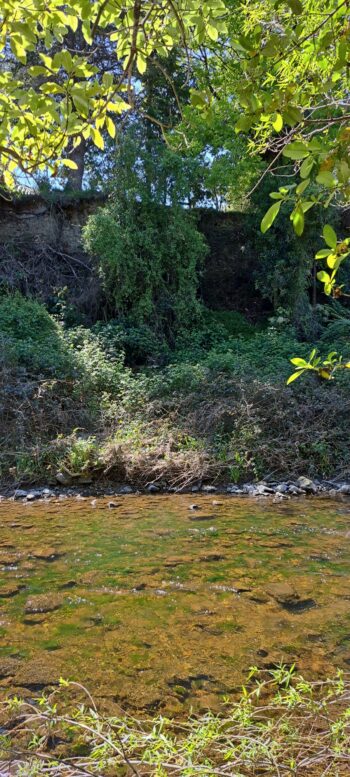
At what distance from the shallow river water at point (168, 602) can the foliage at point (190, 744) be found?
13.5 inches

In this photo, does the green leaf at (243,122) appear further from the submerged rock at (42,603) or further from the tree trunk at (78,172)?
the tree trunk at (78,172)

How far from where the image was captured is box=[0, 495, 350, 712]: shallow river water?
274 cm

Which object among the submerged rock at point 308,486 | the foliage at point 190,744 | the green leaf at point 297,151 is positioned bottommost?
the submerged rock at point 308,486

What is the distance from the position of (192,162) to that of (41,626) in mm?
12505

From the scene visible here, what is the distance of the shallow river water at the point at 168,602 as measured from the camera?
274 centimetres

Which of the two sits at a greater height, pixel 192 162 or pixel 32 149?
pixel 192 162

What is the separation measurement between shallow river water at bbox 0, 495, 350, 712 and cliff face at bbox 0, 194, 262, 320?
908 cm

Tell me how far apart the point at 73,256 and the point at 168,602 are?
1270 cm

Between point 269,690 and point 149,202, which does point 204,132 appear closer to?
point 149,202

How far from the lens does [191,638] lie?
3.13m

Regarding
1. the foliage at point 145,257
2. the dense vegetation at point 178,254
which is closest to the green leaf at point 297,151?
the dense vegetation at point 178,254

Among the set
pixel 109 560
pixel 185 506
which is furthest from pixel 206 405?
pixel 109 560

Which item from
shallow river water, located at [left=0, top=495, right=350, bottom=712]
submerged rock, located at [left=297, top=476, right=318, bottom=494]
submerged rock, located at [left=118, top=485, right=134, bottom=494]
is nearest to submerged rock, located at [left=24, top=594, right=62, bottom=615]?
shallow river water, located at [left=0, top=495, right=350, bottom=712]

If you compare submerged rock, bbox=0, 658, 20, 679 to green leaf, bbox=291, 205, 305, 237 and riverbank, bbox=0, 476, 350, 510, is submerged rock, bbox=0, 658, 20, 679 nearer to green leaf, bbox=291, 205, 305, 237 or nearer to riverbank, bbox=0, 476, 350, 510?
green leaf, bbox=291, 205, 305, 237
